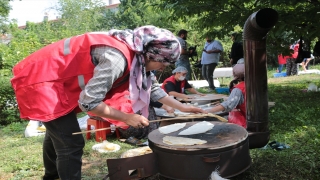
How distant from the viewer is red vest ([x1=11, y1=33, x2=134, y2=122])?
6.84ft

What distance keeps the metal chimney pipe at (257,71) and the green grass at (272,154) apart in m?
0.31

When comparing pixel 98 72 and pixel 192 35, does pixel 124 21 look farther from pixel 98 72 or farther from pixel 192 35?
pixel 98 72

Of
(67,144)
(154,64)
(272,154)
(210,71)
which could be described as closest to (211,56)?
(210,71)

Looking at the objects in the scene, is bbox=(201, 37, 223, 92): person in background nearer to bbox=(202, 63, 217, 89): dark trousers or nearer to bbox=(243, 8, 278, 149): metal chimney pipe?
bbox=(202, 63, 217, 89): dark trousers

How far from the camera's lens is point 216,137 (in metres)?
2.64

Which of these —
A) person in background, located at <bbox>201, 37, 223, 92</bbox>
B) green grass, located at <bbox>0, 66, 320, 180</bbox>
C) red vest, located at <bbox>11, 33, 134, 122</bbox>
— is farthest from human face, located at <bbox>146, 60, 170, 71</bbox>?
person in background, located at <bbox>201, 37, 223, 92</bbox>

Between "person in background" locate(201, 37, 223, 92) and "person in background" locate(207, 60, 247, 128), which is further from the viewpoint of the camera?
"person in background" locate(201, 37, 223, 92)

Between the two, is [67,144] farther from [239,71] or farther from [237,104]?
[239,71]

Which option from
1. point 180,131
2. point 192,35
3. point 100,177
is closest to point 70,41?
point 180,131

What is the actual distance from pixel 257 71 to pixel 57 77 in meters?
1.88

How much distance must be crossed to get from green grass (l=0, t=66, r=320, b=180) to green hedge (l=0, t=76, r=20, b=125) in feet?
2.69

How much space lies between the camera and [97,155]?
4.06 metres

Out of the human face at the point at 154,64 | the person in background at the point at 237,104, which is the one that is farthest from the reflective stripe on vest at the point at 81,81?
the person in background at the point at 237,104

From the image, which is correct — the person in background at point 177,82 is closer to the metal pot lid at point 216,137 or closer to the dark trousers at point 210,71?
the metal pot lid at point 216,137
